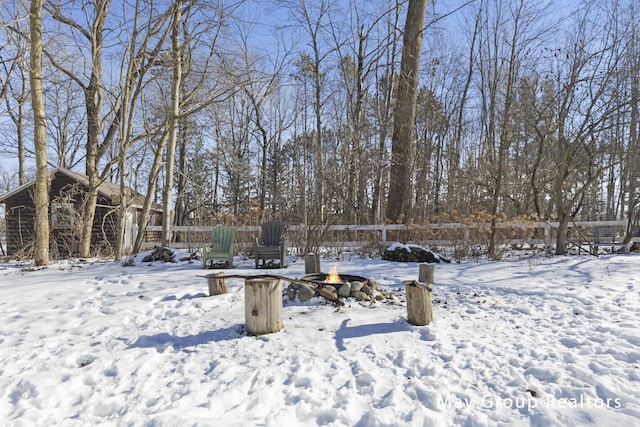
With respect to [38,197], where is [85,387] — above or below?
below

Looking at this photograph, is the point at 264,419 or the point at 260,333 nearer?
the point at 264,419

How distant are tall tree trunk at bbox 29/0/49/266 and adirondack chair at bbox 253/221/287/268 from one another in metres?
4.07

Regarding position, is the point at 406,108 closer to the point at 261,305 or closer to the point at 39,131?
the point at 261,305

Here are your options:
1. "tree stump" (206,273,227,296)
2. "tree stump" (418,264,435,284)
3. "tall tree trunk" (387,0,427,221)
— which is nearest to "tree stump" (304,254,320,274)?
"tree stump" (206,273,227,296)

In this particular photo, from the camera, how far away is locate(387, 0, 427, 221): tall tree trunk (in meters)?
9.16

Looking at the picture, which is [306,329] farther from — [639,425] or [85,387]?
[639,425]

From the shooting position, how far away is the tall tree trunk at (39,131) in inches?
247

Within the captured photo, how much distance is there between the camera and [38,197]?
6.41m

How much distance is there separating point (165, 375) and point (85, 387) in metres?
0.48

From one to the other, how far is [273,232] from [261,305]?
142 inches

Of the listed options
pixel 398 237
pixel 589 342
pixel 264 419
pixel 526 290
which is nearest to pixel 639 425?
pixel 589 342

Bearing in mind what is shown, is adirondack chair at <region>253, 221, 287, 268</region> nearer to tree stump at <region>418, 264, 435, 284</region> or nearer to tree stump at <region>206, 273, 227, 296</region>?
tree stump at <region>206, 273, 227, 296</region>

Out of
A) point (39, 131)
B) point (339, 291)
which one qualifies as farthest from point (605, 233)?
point (39, 131)

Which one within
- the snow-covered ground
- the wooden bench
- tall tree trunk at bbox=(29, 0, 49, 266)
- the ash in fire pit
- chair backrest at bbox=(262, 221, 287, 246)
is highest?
tall tree trunk at bbox=(29, 0, 49, 266)
